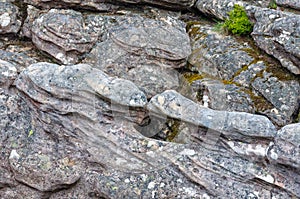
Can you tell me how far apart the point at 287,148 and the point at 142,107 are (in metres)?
1.70

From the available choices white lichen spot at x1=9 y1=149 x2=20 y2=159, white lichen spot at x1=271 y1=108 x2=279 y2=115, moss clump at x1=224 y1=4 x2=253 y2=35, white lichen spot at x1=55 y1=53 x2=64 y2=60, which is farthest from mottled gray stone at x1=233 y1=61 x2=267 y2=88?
white lichen spot at x1=9 y1=149 x2=20 y2=159

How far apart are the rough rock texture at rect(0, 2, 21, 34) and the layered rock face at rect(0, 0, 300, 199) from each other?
2 centimetres

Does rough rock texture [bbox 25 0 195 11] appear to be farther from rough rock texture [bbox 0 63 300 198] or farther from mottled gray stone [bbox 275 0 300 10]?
rough rock texture [bbox 0 63 300 198]

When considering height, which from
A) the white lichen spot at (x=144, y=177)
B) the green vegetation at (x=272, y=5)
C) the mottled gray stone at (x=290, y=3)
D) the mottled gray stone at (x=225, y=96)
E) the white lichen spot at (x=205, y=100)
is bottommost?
the white lichen spot at (x=144, y=177)

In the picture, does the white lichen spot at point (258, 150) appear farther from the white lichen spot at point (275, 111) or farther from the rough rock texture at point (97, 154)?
the white lichen spot at point (275, 111)

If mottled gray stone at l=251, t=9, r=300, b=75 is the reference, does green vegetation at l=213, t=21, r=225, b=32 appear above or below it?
below

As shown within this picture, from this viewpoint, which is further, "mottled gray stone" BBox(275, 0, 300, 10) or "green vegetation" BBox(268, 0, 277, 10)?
"green vegetation" BBox(268, 0, 277, 10)

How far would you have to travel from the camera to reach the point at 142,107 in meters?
5.10

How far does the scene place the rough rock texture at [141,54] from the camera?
21.1 feet

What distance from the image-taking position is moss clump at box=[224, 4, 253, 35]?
677 centimetres

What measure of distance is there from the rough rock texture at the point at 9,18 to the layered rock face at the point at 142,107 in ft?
0.06

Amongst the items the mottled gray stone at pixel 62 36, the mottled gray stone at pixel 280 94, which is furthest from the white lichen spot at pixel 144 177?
the mottled gray stone at pixel 62 36

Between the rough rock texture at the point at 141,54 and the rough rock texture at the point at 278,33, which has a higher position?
the rough rock texture at the point at 278,33

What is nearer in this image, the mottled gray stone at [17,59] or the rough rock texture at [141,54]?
the mottled gray stone at [17,59]
